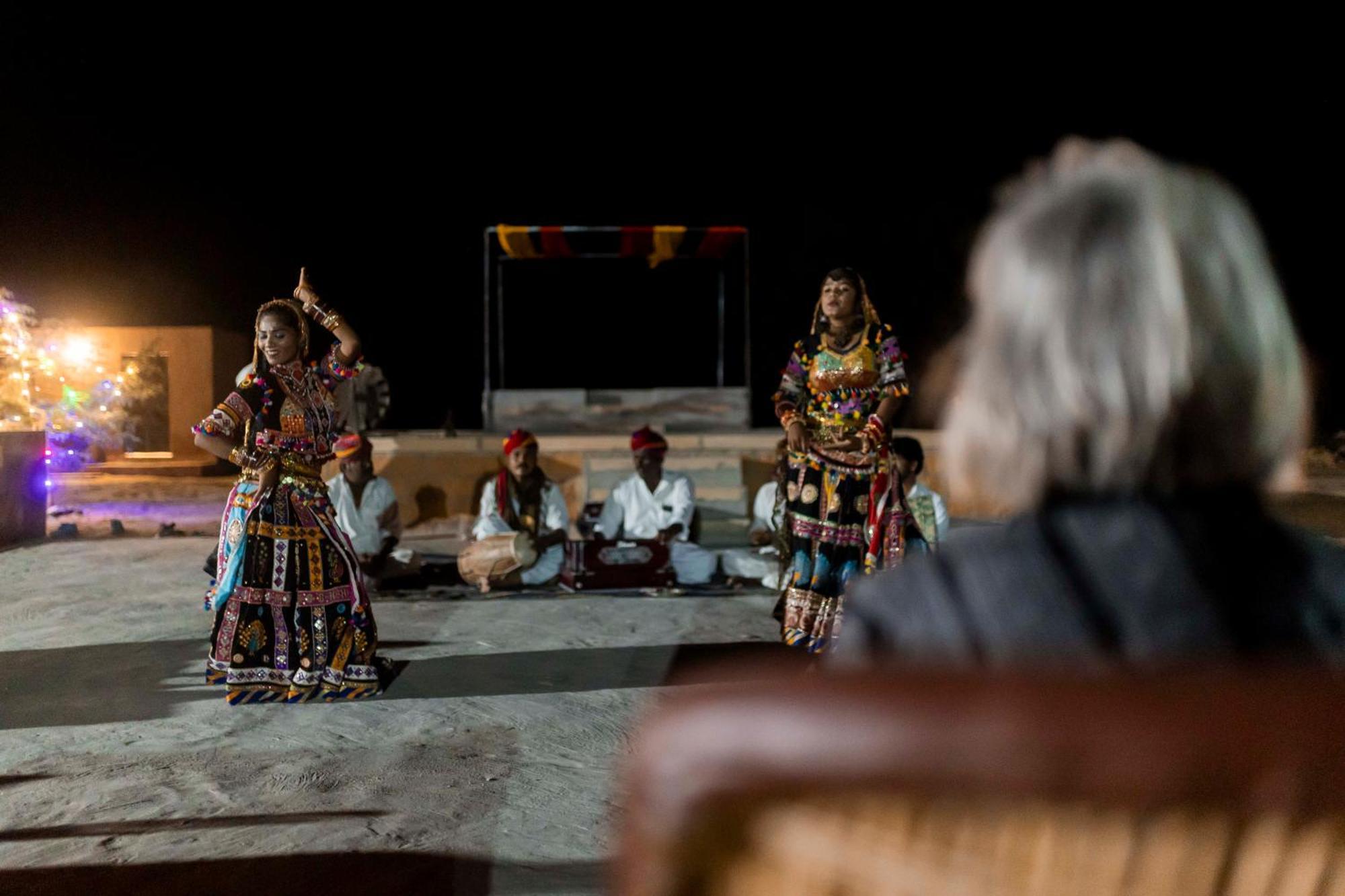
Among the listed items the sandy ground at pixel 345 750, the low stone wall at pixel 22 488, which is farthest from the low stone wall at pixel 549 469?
the sandy ground at pixel 345 750

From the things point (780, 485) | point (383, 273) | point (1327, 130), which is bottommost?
point (780, 485)

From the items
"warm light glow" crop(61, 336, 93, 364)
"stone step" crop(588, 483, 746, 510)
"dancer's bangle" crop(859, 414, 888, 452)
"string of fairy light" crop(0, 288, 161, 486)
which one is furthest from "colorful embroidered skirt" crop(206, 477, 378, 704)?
"warm light glow" crop(61, 336, 93, 364)

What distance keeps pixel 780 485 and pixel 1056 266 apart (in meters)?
6.31

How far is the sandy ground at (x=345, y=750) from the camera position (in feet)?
9.89

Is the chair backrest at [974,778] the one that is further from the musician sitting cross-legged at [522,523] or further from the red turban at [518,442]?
the red turban at [518,442]

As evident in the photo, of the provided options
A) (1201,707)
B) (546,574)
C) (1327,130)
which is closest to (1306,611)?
(1201,707)

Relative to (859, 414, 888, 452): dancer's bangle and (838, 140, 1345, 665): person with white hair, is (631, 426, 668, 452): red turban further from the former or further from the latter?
(838, 140, 1345, 665): person with white hair

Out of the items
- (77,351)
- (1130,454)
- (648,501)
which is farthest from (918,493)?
(77,351)

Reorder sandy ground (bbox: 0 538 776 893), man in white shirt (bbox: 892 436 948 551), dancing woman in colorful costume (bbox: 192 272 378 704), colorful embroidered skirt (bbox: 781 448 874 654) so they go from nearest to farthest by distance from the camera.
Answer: sandy ground (bbox: 0 538 776 893)
dancing woman in colorful costume (bbox: 192 272 378 704)
colorful embroidered skirt (bbox: 781 448 874 654)
man in white shirt (bbox: 892 436 948 551)

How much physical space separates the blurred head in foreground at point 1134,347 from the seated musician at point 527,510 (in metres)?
7.18

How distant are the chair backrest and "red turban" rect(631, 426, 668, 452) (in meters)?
7.80

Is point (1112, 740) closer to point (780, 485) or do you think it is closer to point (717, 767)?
point (717, 767)

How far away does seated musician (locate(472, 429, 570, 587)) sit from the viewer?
799 cm

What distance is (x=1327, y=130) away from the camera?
63.0 feet
